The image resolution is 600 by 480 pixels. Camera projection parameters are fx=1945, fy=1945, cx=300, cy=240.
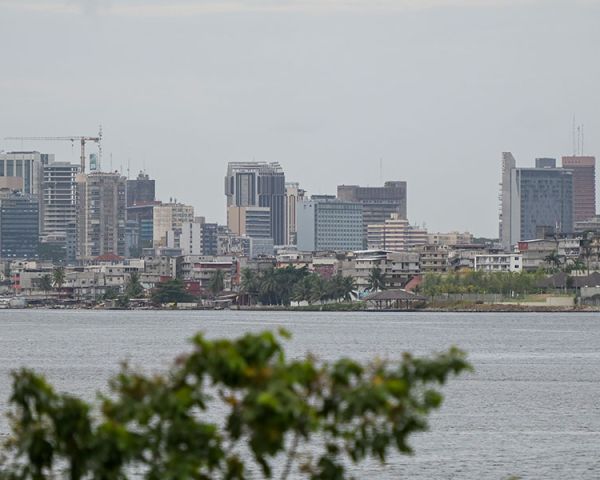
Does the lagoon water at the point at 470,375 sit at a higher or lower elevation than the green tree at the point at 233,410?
lower

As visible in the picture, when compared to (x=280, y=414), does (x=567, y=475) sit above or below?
below

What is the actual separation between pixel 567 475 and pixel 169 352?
59.7 metres

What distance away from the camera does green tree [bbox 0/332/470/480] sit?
14.7 meters

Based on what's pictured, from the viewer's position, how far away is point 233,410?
15.4 metres

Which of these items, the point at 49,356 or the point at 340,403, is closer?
the point at 340,403

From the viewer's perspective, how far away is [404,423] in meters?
15.2

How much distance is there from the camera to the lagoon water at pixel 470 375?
136 ft

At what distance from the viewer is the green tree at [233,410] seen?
1474 cm

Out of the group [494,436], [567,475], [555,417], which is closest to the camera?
[567,475]

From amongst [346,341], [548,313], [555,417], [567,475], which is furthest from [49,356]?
[548,313]

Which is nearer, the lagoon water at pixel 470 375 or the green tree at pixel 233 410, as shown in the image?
the green tree at pixel 233 410

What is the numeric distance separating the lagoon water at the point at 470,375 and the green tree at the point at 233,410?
437 inches

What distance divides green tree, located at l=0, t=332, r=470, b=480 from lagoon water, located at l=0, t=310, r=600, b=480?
1111 cm

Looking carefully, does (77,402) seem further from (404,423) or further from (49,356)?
(49,356)
